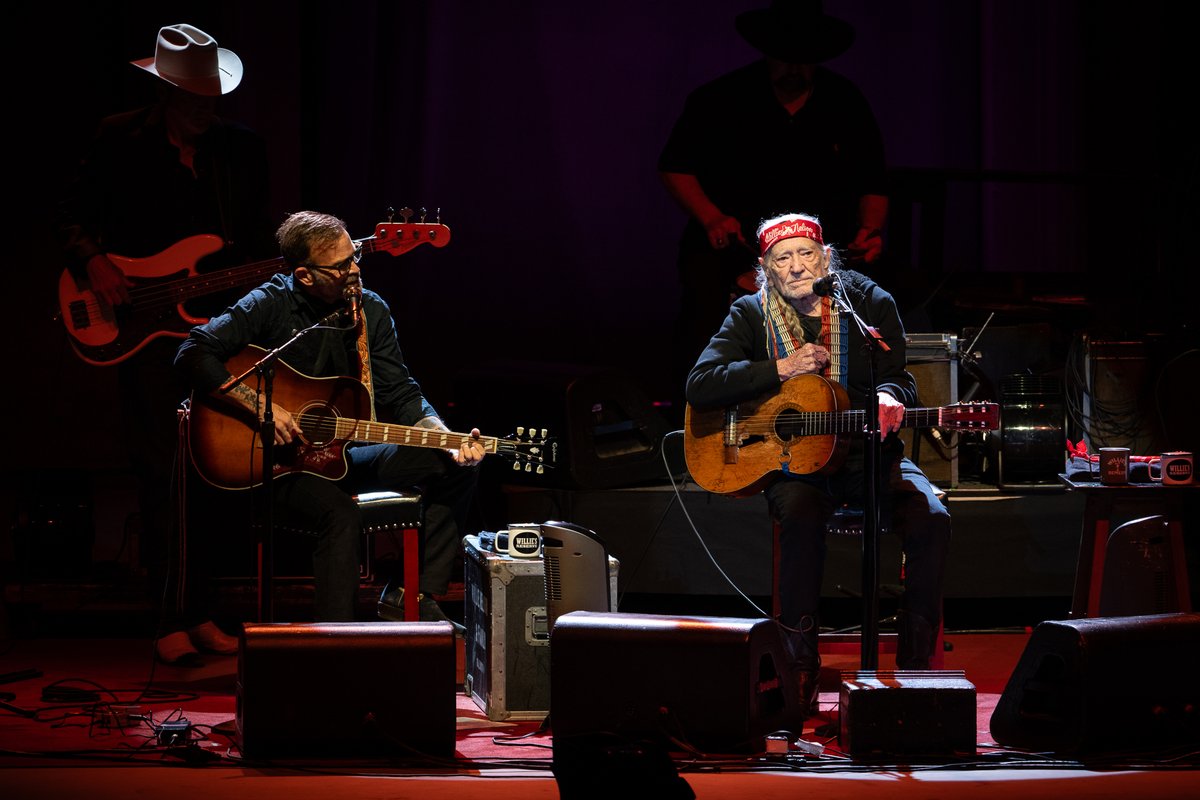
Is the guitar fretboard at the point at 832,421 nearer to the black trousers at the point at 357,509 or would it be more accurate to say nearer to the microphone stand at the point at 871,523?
the microphone stand at the point at 871,523

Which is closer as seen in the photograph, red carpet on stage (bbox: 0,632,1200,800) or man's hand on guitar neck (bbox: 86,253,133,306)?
red carpet on stage (bbox: 0,632,1200,800)

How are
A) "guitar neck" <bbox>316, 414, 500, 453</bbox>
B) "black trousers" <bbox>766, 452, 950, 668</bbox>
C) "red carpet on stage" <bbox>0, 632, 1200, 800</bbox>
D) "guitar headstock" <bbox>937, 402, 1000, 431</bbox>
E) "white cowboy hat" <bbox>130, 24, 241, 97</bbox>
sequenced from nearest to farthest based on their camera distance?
"red carpet on stage" <bbox>0, 632, 1200, 800</bbox> < "guitar headstock" <bbox>937, 402, 1000, 431</bbox> < "black trousers" <bbox>766, 452, 950, 668</bbox> < "guitar neck" <bbox>316, 414, 500, 453</bbox> < "white cowboy hat" <bbox>130, 24, 241, 97</bbox>

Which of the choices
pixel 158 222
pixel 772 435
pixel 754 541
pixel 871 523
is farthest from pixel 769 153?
pixel 871 523

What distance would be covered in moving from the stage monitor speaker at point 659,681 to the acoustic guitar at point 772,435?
1.02m

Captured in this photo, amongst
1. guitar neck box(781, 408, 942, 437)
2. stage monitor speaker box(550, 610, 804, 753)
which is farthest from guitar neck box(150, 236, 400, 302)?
stage monitor speaker box(550, 610, 804, 753)

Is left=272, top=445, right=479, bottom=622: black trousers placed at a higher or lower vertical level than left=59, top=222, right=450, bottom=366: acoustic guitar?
lower

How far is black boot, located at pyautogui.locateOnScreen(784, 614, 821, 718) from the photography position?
4.82 metres

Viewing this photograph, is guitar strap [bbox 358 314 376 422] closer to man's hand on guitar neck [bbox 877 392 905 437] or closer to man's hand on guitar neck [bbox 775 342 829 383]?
man's hand on guitar neck [bbox 775 342 829 383]

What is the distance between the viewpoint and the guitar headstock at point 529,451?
17.3ft

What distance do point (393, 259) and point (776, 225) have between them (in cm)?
301

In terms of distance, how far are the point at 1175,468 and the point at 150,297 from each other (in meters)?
3.89

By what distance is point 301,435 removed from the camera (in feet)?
16.9

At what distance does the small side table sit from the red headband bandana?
4.22 ft

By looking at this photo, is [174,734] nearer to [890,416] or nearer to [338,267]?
[338,267]
